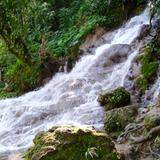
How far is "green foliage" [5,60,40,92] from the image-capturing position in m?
15.7

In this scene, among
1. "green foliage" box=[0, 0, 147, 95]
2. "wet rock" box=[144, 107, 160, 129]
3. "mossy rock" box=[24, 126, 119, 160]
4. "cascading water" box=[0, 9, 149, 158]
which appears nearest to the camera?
"mossy rock" box=[24, 126, 119, 160]

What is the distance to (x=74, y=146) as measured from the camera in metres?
6.25

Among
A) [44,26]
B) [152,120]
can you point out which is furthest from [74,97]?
[44,26]

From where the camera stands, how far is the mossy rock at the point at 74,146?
6.16 m

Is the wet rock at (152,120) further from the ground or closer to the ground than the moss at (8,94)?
further from the ground

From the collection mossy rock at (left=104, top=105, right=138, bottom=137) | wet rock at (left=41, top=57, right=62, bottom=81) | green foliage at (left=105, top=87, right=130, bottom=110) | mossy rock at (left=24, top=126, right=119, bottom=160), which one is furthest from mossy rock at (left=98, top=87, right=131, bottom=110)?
wet rock at (left=41, top=57, right=62, bottom=81)

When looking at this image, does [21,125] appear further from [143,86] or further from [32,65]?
[32,65]

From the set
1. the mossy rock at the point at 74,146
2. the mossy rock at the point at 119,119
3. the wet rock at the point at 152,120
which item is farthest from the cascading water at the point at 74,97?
the mossy rock at the point at 74,146

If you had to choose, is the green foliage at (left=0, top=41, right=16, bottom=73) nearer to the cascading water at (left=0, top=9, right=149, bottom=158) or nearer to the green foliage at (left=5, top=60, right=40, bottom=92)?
the green foliage at (left=5, top=60, right=40, bottom=92)

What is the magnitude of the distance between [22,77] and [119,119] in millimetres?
7527

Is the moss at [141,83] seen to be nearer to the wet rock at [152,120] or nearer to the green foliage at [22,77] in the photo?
the wet rock at [152,120]

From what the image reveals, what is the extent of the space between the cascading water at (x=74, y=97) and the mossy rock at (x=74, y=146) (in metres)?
3.55

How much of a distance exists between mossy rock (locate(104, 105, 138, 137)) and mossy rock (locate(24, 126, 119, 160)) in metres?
2.65

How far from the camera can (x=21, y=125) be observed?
11.6 meters
